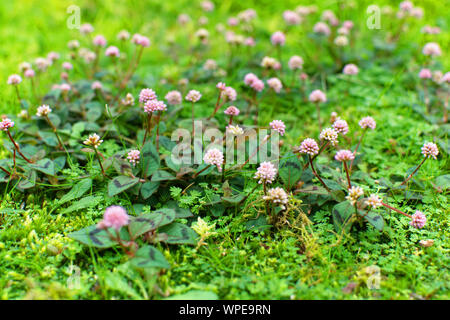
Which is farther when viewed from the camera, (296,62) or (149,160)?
(296,62)

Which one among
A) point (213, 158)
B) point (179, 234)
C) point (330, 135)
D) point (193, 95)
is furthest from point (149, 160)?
point (330, 135)

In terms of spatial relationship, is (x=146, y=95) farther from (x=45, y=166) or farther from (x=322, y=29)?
(x=322, y=29)

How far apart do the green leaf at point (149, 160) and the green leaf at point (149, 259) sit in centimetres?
56

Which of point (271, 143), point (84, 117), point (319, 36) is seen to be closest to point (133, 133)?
point (84, 117)

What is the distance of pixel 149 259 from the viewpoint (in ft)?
6.23

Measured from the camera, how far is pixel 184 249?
2.12 meters

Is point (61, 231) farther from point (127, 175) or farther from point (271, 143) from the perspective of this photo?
point (271, 143)

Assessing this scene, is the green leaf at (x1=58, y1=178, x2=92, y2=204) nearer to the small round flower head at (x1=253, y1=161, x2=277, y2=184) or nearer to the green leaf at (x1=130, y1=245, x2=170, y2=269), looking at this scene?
the green leaf at (x1=130, y1=245, x2=170, y2=269)

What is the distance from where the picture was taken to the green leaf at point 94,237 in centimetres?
200

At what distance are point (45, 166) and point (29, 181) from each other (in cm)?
13

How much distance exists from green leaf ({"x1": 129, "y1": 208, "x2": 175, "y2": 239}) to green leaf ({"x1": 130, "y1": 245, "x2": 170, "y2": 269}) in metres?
0.11

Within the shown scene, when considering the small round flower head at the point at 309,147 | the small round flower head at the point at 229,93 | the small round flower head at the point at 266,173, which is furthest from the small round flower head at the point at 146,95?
the small round flower head at the point at 309,147

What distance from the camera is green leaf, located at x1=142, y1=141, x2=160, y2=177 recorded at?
2387mm

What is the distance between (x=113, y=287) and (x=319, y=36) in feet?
10.6
